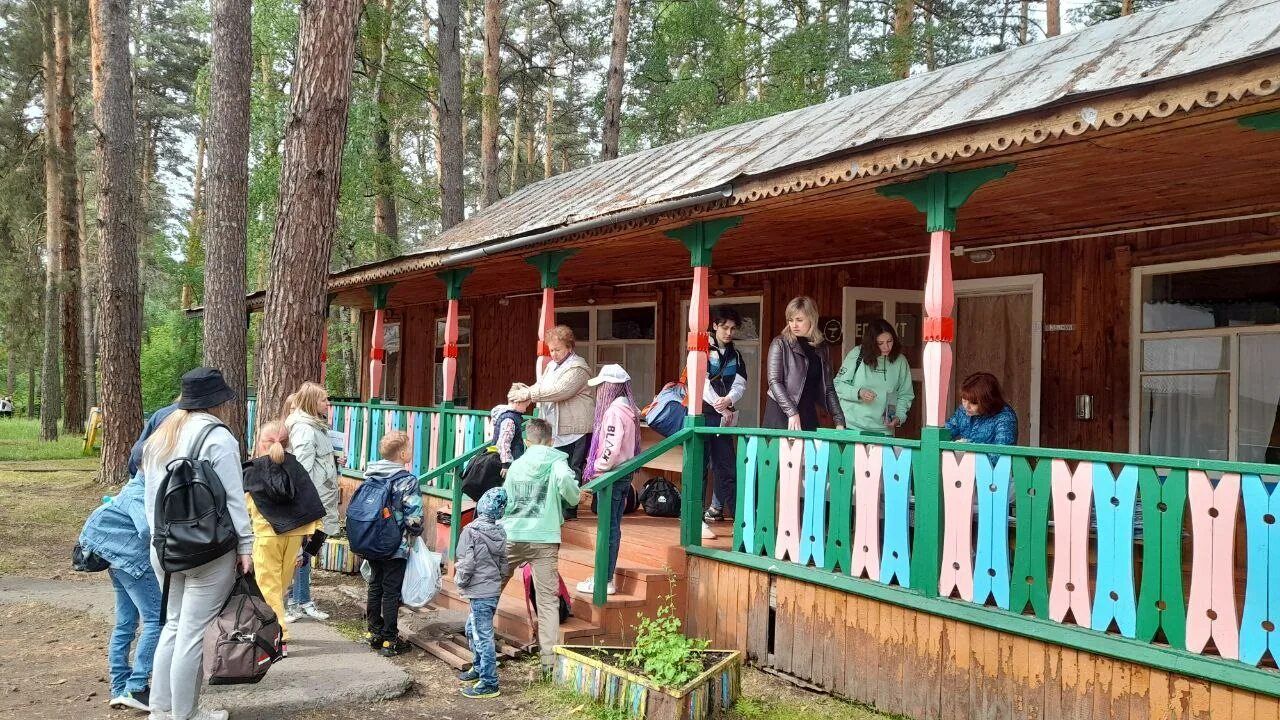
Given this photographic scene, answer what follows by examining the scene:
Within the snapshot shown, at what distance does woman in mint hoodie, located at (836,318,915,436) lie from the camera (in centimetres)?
667

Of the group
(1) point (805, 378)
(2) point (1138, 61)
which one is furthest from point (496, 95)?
(2) point (1138, 61)

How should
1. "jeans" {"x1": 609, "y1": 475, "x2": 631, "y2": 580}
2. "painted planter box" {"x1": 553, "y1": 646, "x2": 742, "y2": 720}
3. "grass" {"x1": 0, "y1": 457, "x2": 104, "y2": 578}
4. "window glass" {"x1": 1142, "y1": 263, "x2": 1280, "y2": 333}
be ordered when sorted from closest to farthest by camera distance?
1. "painted planter box" {"x1": 553, "y1": 646, "x2": 742, "y2": 720}
2. "jeans" {"x1": 609, "y1": 475, "x2": 631, "y2": 580}
3. "window glass" {"x1": 1142, "y1": 263, "x2": 1280, "y2": 333}
4. "grass" {"x1": 0, "y1": 457, "x2": 104, "y2": 578}

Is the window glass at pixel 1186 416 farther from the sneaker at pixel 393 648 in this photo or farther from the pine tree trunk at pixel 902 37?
the pine tree trunk at pixel 902 37

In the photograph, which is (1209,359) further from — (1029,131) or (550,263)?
(550,263)

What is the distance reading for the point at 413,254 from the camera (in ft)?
32.9

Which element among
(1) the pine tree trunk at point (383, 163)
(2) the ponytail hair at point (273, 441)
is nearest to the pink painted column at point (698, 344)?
(2) the ponytail hair at point (273, 441)

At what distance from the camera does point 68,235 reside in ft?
68.2

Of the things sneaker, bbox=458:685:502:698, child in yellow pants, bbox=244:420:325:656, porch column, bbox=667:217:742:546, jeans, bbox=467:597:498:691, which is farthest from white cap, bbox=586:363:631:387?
sneaker, bbox=458:685:502:698

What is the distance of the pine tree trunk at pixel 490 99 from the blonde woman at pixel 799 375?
15139mm

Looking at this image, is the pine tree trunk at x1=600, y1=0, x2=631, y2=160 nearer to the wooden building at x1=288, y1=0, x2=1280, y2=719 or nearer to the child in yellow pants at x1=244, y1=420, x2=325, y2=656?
the wooden building at x1=288, y1=0, x2=1280, y2=719

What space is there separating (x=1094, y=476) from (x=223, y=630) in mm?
4022

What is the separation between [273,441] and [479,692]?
6.07ft

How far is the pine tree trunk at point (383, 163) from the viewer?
2212cm

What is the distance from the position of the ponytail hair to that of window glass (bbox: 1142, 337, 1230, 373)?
5.82m
